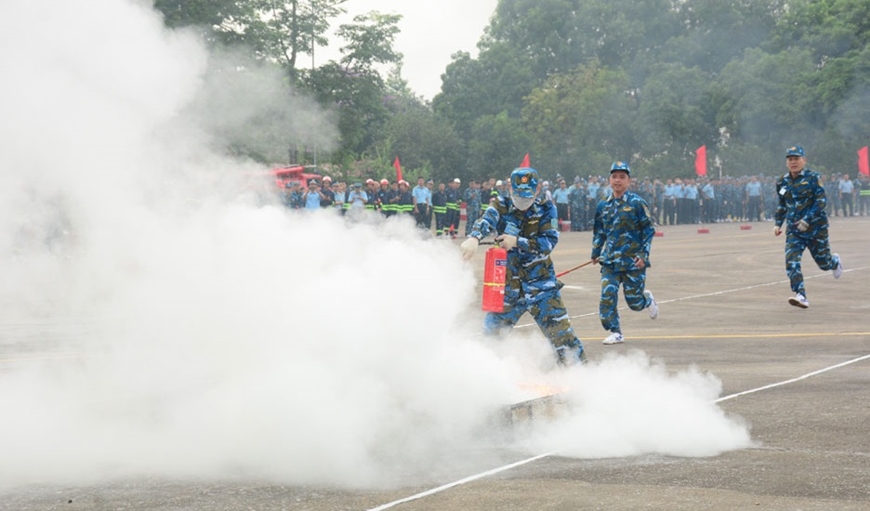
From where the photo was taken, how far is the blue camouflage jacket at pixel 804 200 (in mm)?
16125

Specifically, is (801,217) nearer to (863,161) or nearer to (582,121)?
(863,161)

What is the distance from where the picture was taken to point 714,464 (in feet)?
24.7

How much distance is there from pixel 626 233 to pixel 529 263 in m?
3.38

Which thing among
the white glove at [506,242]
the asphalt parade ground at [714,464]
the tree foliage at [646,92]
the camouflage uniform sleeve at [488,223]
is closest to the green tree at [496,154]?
the tree foliage at [646,92]

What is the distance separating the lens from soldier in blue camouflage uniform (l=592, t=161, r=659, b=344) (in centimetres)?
1322

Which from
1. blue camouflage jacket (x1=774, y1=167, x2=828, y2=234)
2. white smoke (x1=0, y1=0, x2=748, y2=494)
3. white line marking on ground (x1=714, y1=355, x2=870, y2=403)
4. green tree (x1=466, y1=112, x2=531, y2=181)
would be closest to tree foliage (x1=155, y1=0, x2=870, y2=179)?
green tree (x1=466, y1=112, x2=531, y2=181)

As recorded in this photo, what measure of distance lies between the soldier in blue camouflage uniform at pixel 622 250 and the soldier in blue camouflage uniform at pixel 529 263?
2958 mm

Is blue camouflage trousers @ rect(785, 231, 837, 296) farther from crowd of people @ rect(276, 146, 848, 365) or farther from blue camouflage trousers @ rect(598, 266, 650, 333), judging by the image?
blue camouflage trousers @ rect(598, 266, 650, 333)

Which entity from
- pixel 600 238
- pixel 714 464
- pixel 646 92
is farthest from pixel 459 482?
pixel 646 92

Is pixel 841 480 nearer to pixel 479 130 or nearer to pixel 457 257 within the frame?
pixel 457 257

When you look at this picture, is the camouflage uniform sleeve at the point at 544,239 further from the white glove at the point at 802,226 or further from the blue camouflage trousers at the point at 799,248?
the blue camouflage trousers at the point at 799,248

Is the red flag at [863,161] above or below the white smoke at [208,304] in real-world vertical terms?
above

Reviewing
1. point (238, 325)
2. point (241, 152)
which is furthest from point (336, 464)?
point (241, 152)

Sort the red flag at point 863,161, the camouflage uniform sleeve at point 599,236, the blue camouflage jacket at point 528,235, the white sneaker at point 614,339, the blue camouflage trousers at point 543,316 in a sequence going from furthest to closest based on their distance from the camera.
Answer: the red flag at point 863,161 → the camouflage uniform sleeve at point 599,236 → the white sneaker at point 614,339 → the blue camouflage jacket at point 528,235 → the blue camouflage trousers at point 543,316
